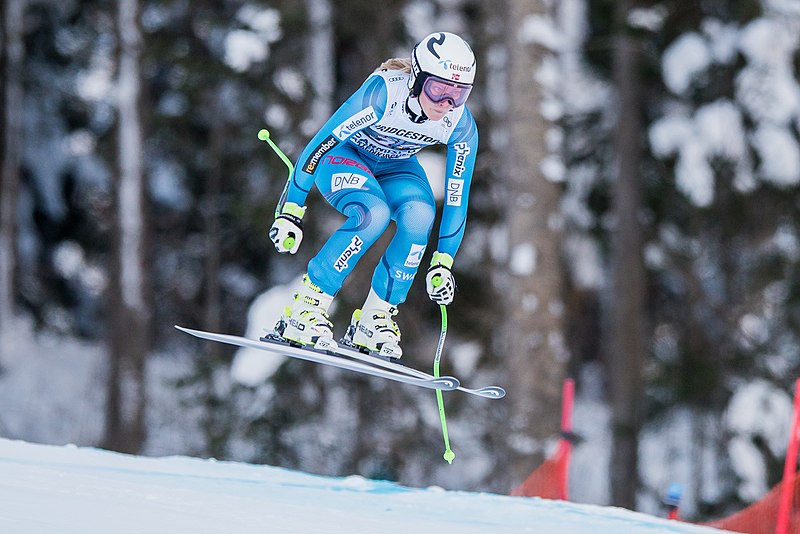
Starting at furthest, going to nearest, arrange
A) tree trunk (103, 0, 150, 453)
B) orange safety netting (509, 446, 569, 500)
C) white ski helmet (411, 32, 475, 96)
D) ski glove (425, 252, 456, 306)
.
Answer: tree trunk (103, 0, 150, 453) → orange safety netting (509, 446, 569, 500) → ski glove (425, 252, 456, 306) → white ski helmet (411, 32, 475, 96)

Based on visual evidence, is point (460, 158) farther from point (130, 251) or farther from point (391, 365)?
point (130, 251)

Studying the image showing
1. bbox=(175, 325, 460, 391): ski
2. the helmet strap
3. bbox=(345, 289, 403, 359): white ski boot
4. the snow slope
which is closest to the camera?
the snow slope

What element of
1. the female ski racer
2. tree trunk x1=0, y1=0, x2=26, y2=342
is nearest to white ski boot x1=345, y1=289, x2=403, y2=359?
the female ski racer

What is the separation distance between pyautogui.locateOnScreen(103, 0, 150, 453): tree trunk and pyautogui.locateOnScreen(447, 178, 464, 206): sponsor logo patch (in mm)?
6665

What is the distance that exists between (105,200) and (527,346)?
35.3 feet

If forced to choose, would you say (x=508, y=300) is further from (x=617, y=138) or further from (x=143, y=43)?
(x=143, y=43)

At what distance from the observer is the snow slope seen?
4.44 m

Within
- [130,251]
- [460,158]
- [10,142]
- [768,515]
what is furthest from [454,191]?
[10,142]

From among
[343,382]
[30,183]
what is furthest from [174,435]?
[30,183]

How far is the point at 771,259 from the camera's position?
40.8 feet

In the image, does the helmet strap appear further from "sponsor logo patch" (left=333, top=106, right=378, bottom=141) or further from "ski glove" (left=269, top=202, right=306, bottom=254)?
"ski glove" (left=269, top=202, right=306, bottom=254)

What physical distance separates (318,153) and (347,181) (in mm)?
200

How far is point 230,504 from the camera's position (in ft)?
16.9

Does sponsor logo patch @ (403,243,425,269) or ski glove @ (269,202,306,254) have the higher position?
ski glove @ (269,202,306,254)
